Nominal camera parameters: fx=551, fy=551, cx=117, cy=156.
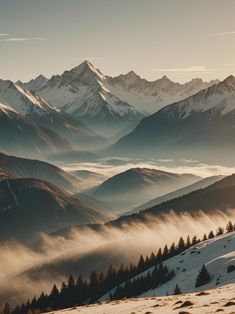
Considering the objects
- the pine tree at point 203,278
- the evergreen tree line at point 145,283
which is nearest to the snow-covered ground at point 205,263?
the pine tree at point 203,278

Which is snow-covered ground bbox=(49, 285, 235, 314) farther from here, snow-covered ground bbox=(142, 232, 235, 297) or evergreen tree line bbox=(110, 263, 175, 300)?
evergreen tree line bbox=(110, 263, 175, 300)

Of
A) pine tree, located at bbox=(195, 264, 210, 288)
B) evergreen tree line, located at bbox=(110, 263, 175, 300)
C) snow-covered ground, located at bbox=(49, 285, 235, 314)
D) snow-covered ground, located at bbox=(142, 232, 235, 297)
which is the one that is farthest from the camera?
evergreen tree line, located at bbox=(110, 263, 175, 300)

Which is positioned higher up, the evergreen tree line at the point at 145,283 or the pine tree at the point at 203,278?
the evergreen tree line at the point at 145,283

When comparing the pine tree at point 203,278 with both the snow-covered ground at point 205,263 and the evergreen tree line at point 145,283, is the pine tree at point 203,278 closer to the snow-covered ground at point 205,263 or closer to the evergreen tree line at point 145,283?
the snow-covered ground at point 205,263

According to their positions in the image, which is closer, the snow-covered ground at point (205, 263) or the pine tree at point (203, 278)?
the snow-covered ground at point (205, 263)

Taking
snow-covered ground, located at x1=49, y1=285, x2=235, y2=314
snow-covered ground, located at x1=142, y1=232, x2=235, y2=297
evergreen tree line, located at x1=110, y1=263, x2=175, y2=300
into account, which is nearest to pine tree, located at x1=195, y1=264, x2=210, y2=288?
snow-covered ground, located at x1=142, y1=232, x2=235, y2=297

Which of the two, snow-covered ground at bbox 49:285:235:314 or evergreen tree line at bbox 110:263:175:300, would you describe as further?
evergreen tree line at bbox 110:263:175:300

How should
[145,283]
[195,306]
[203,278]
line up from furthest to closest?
[145,283] → [203,278] → [195,306]

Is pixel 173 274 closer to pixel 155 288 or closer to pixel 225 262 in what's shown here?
pixel 155 288

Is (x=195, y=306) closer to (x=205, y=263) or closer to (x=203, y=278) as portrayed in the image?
(x=203, y=278)

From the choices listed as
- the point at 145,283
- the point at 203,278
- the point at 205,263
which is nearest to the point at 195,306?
the point at 203,278

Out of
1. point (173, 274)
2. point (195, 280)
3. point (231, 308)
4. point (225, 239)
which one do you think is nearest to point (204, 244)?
point (225, 239)

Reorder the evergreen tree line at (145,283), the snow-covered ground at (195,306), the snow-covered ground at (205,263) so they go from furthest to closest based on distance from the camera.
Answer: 1. the evergreen tree line at (145,283)
2. the snow-covered ground at (205,263)
3. the snow-covered ground at (195,306)
